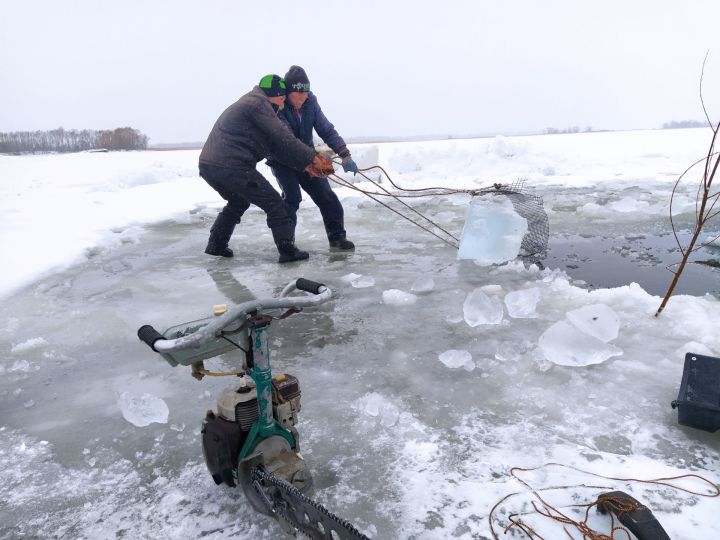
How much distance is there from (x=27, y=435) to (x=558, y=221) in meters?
6.37

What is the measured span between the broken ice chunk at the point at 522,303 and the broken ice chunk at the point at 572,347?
49cm

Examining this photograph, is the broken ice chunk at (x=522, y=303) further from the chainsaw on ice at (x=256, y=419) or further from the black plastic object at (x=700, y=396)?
the chainsaw on ice at (x=256, y=419)

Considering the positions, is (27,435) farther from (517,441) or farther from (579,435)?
(579,435)

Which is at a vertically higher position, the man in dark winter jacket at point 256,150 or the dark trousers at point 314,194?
the man in dark winter jacket at point 256,150

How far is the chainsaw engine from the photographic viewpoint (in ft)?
5.15

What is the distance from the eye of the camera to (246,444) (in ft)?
5.12

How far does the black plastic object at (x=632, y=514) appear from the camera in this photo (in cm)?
136

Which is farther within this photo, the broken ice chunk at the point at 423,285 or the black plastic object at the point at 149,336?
the broken ice chunk at the point at 423,285

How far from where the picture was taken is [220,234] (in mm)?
5008

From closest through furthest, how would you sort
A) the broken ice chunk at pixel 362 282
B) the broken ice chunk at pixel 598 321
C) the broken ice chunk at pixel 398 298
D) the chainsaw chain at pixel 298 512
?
the chainsaw chain at pixel 298 512, the broken ice chunk at pixel 598 321, the broken ice chunk at pixel 398 298, the broken ice chunk at pixel 362 282

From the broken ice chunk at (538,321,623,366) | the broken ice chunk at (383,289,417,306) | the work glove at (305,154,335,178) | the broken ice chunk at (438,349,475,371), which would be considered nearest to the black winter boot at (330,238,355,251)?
the work glove at (305,154,335,178)

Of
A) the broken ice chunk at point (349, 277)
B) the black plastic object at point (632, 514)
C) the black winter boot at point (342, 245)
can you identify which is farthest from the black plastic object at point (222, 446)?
the black winter boot at point (342, 245)

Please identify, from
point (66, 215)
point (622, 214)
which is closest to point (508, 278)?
point (622, 214)

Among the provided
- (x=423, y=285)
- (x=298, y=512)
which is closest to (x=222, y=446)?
(x=298, y=512)
